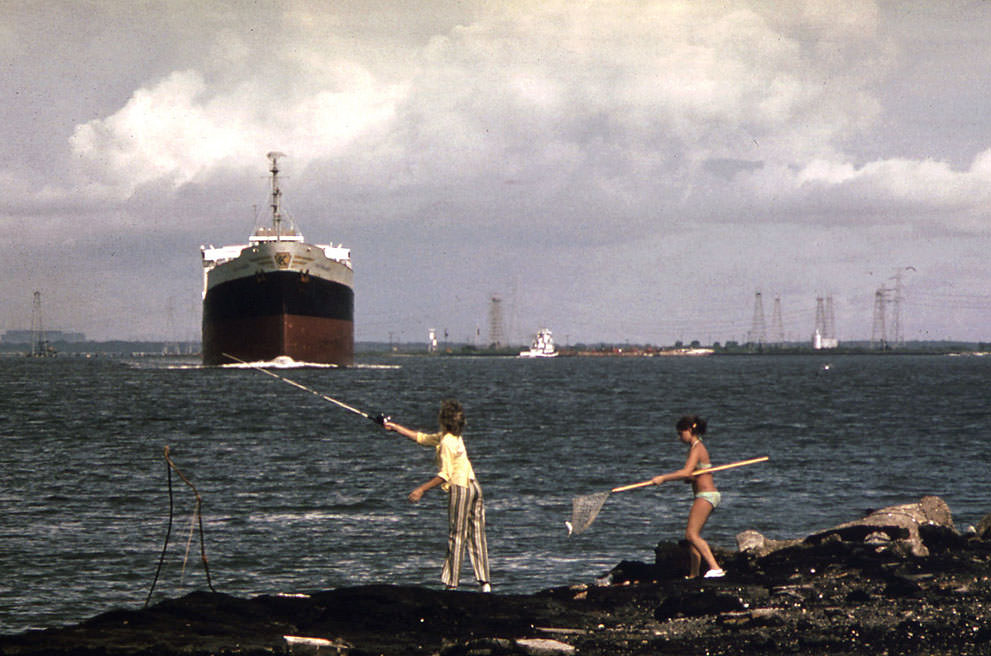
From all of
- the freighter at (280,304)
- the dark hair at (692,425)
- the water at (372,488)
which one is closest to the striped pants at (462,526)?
the dark hair at (692,425)

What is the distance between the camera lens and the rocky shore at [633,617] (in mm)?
8906

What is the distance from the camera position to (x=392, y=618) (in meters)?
10.2

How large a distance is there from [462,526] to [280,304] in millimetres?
74309

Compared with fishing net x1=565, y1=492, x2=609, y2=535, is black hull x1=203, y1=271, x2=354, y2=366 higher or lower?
higher

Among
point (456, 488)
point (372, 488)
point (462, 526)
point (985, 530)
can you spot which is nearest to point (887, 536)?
point (985, 530)

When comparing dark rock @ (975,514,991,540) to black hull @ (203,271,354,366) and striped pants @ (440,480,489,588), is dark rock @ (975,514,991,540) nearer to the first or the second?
striped pants @ (440,480,489,588)

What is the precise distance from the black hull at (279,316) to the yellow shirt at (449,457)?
73921mm

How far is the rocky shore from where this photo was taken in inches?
351

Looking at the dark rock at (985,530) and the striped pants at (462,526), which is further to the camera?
the dark rock at (985,530)

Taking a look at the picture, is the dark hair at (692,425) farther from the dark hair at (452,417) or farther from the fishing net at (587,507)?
the dark hair at (452,417)

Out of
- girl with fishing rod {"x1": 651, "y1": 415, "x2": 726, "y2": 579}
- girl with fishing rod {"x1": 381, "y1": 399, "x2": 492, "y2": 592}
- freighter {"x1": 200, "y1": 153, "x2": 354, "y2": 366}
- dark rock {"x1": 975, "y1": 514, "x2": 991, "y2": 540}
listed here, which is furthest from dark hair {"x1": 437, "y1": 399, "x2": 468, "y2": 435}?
freighter {"x1": 200, "y1": 153, "x2": 354, "y2": 366}

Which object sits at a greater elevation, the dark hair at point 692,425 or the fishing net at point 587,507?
the dark hair at point 692,425

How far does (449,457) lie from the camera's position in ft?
34.4

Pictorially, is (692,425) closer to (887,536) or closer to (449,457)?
(449,457)
